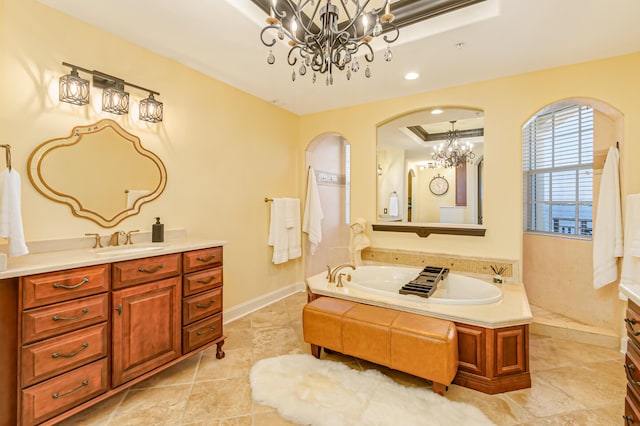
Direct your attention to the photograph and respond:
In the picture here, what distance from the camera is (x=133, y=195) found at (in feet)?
8.00

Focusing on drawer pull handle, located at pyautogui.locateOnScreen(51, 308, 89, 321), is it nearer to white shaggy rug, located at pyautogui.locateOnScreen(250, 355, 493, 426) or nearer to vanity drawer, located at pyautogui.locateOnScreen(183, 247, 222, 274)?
vanity drawer, located at pyautogui.locateOnScreen(183, 247, 222, 274)

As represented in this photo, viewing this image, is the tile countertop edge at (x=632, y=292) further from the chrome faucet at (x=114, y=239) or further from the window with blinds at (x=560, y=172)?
the chrome faucet at (x=114, y=239)

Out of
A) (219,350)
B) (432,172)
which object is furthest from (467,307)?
(219,350)

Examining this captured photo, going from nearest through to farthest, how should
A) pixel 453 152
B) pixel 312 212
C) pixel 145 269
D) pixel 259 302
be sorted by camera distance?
pixel 145 269, pixel 453 152, pixel 259 302, pixel 312 212

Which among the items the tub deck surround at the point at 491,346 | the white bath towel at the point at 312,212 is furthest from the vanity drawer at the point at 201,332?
the white bath towel at the point at 312,212

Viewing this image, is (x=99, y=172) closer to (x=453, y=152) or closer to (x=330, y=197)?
(x=330, y=197)

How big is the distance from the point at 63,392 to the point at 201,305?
893 mm

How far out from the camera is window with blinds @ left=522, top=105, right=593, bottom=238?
3242mm

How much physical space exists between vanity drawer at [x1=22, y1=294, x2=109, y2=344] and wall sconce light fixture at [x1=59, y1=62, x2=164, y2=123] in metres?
1.39

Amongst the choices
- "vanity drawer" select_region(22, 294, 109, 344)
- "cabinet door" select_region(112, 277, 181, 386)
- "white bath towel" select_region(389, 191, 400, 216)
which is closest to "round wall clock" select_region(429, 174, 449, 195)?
"white bath towel" select_region(389, 191, 400, 216)

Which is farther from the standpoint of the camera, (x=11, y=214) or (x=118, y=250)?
(x=118, y=250)

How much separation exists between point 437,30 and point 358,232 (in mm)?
2262

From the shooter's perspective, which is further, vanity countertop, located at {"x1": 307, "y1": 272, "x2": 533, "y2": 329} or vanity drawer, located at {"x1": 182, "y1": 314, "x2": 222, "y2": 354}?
vanity drawer, located at {"x1": 182, "y1": 314, "x2": 222, "y2": 354}

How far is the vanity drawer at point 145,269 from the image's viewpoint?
72.5 inches
